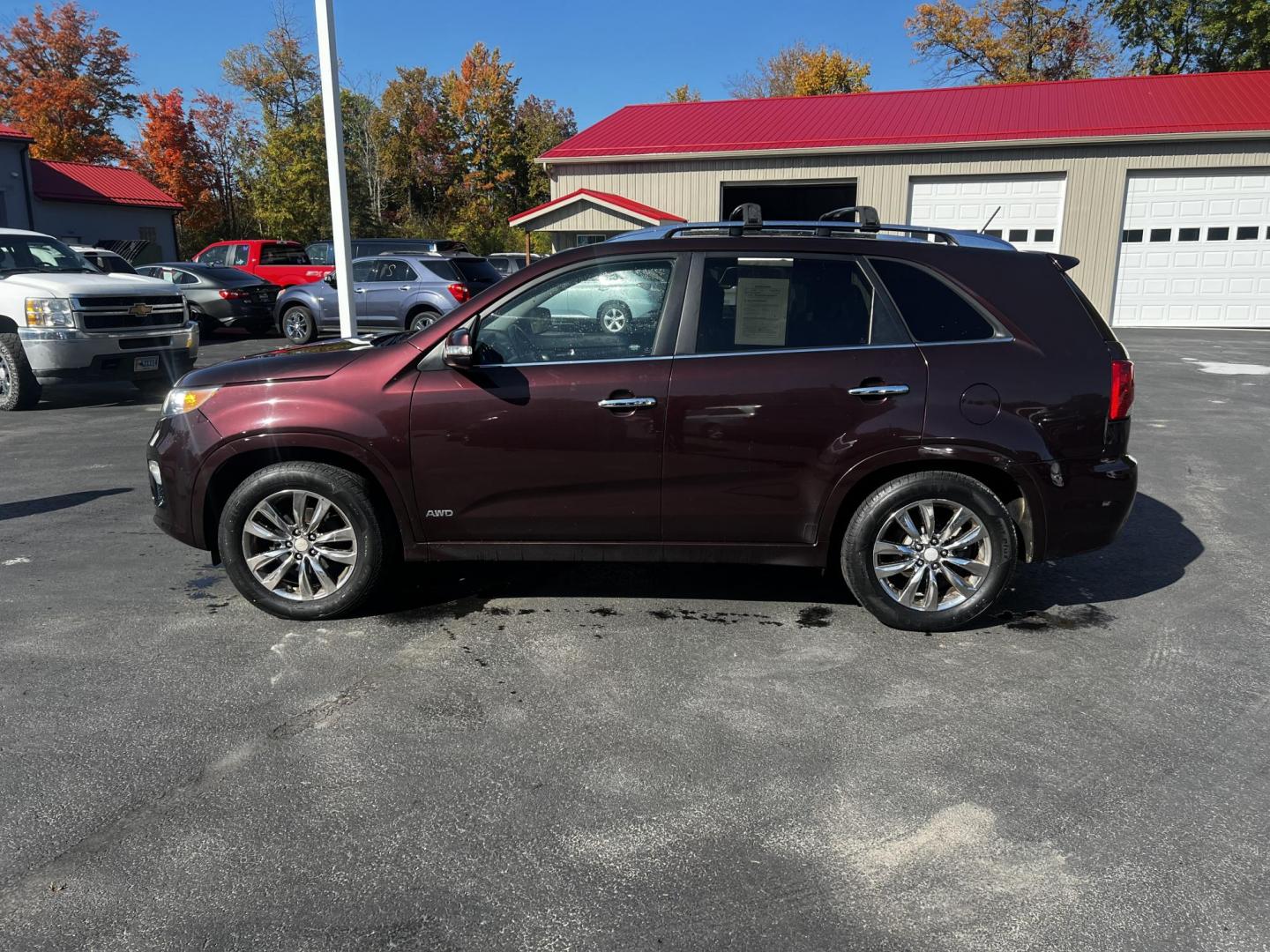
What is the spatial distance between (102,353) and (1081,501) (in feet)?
33.1

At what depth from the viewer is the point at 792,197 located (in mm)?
28391

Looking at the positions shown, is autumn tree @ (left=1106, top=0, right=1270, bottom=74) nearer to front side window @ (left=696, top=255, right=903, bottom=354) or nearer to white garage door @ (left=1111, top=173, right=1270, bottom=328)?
white garage door @ (left=1111, top=173, right=1270, bottom=328)

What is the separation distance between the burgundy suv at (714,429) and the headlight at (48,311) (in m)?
7.02

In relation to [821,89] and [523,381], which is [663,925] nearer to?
[523,381]

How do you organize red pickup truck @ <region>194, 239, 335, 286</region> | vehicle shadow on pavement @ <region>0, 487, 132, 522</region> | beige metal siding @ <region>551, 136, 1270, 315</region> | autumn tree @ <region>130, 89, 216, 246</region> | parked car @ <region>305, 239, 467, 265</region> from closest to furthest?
1. vehicle shadow on pavement @ <region>0, 487, 132, 522</region>
2. beige metal siding @ <region>551, 136, 1270, 315</region>
3. parked car @ <region>305, 239, 467, 265</region>
4. red pickup truck @ <region>194, 239, 335, 286</region>
5. autumn tree @ <region>130, 89, 216, 246</region>

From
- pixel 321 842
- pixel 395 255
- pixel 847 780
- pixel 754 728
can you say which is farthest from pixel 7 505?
pixel 395 255

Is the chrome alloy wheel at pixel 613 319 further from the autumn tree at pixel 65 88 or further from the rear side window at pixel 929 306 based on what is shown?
the autumn tree at pixel 65 88

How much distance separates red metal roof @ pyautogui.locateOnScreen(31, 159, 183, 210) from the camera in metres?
30.2

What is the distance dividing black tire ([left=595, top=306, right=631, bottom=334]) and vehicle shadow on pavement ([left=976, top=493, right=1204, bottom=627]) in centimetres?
225

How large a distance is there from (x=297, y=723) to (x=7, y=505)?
4.47m

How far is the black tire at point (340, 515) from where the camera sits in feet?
14.3

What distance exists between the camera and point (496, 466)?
427cm

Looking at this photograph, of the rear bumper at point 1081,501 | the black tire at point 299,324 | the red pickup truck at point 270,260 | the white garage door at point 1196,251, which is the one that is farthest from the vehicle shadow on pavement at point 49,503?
the white garage door at point 1196,251

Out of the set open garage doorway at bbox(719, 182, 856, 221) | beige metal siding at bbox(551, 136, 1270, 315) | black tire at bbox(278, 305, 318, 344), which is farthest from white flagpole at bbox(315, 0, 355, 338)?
open garage doorway at bbox(719, 182, 856, 221)
